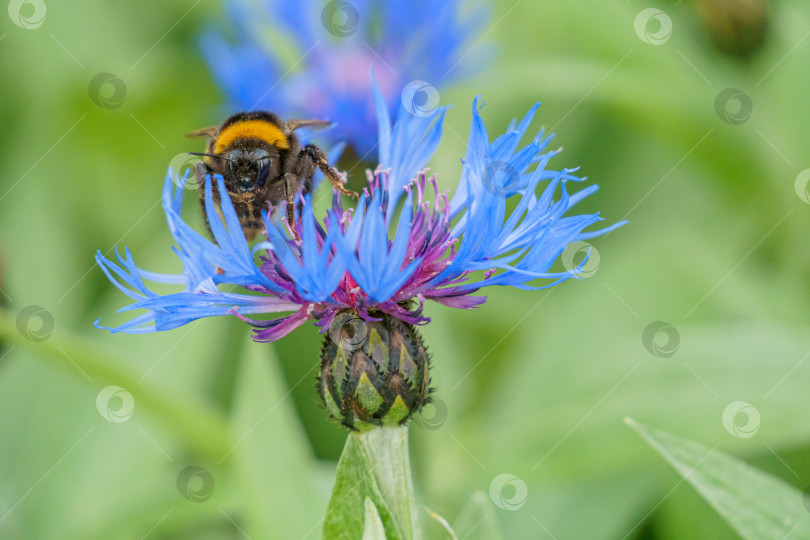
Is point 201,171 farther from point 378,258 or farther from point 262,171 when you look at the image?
point 378,258

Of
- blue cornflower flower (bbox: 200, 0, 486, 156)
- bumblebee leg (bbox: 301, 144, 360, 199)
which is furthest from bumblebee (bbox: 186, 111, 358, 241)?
blue cornflower flower (bbox: 200, 0, 486, 156)

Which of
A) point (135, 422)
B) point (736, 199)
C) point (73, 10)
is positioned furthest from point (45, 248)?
point (736, 199)

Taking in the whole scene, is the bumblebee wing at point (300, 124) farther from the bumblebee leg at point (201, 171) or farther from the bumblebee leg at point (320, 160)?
the bumblebee leg at point (201, 171)

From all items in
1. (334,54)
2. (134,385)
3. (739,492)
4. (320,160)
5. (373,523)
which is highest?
(334,54)

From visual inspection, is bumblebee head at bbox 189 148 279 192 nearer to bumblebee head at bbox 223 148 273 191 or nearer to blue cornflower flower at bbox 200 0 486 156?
bumblebee head at bbox 223 148 273 191

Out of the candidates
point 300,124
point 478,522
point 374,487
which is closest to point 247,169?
point 300,124

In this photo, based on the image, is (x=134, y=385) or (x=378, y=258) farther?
(x=134, y=385)

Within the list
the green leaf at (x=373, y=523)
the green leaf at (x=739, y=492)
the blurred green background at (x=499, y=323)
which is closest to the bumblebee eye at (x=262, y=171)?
the blurred green background at (x=499, y=323)
